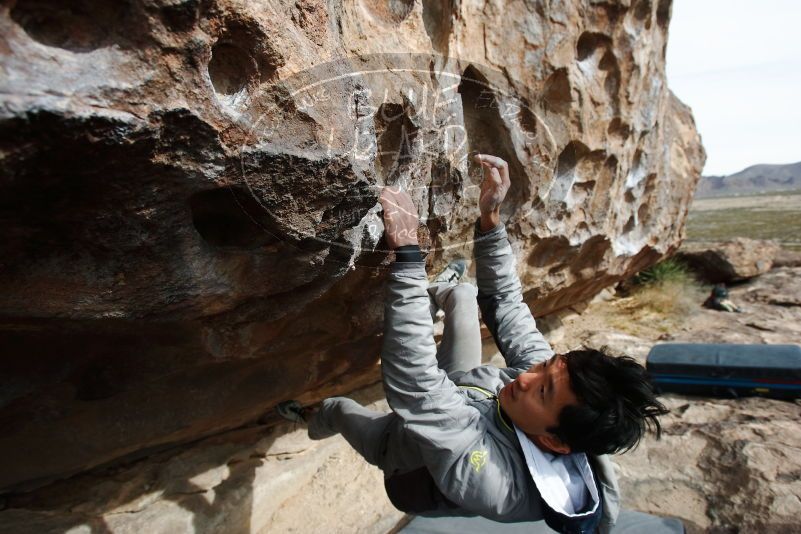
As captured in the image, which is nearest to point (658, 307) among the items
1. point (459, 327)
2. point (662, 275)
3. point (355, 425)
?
point (662, 275)

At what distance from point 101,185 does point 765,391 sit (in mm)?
4228

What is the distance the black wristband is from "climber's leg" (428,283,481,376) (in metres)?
0.49

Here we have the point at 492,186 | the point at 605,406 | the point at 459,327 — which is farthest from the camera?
the point at 459,327

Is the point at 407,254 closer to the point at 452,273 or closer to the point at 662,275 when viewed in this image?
the point at 452,273

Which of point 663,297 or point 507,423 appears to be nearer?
point 507,423

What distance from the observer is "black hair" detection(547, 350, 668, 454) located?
4.83 ft

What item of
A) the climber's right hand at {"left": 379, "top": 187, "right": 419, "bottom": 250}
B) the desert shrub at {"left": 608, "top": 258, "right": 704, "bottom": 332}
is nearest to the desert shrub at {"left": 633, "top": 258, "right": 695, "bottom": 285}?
the desert shrub at {"left": 608, "top": 258, "right": 704, "bottom": 332}

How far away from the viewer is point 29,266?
1.13m

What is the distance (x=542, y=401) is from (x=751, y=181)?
322ft

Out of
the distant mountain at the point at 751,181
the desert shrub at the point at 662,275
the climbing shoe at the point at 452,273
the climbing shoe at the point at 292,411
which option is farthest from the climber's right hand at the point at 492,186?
the distant mountain at the point at 751,181

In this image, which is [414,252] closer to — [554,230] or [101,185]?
[101,185]

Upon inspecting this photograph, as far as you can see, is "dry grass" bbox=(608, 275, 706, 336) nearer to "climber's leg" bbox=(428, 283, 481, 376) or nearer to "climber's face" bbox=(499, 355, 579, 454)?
"climber's leg" bbox=(428, 283, 481, 376)

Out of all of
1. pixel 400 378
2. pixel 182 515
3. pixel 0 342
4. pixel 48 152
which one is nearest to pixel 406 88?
pixel 400 378

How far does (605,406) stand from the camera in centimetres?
149
